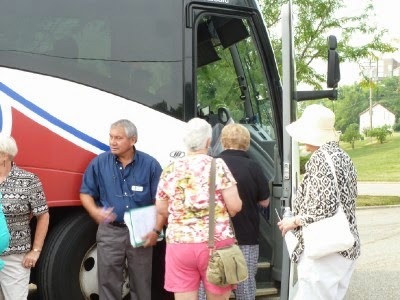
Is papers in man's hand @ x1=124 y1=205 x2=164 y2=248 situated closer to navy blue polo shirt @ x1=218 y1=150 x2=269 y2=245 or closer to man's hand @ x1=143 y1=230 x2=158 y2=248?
man's hand @ x1=143 y1=230 x2=158 y2=248

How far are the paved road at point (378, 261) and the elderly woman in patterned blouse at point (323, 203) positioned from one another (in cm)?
291

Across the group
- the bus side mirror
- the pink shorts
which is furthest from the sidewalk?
the pink shorts

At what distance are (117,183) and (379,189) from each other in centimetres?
1787

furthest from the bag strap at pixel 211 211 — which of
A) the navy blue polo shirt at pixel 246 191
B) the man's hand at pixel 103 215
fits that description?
the man's hand at pixel 103 215

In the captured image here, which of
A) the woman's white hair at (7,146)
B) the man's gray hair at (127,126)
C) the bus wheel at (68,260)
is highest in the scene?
the man's gray hair at (127,126)

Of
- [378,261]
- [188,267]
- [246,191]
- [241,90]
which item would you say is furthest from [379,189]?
[188,267]

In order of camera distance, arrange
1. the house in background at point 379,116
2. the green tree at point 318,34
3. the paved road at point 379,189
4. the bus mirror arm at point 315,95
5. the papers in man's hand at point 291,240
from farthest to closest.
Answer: the house in background at point 379,116, the paved road at point 379,189, the green tree at point 318,34, the bus mirror arm at point 315,95, the papers in man's hand at point 291,240

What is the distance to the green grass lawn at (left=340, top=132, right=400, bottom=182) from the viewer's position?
1113 inches

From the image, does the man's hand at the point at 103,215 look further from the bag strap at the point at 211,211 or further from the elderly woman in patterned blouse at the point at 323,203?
the elderly woman in patterned blouse at the point at 323,203

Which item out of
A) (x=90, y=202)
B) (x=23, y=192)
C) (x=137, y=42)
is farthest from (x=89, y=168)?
(x=137, y=42)

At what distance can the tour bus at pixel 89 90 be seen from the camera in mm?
4594

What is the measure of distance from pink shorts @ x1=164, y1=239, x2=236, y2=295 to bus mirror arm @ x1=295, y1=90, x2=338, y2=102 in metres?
1.64

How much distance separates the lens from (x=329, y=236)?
353cm

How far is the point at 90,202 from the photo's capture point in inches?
182
